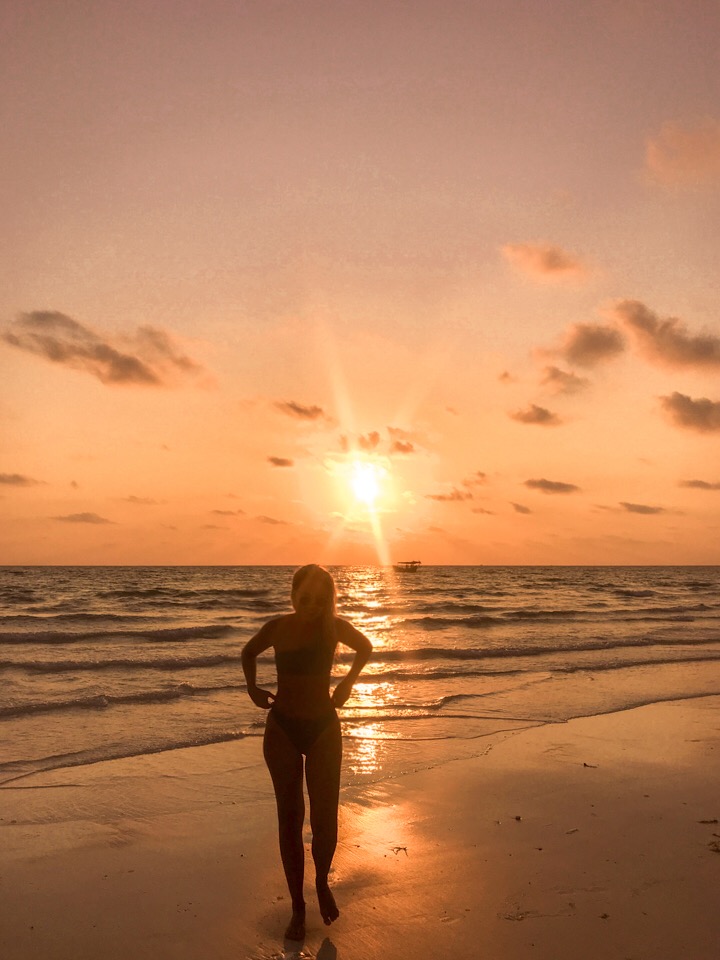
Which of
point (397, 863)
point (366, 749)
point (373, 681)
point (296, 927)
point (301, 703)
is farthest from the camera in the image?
point (373, 681)

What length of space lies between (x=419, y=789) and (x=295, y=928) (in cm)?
366

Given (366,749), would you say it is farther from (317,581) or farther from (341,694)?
(317,581)

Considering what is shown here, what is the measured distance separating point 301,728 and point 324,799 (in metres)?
0.51

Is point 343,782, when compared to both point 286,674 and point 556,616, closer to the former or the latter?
point 286,674

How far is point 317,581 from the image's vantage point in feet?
16.2

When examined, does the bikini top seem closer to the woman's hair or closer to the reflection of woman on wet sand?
the reflection of woman on wet sand

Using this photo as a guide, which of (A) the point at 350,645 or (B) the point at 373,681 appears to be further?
(B) the point at 373,681

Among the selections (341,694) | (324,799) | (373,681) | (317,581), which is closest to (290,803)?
(324,799)

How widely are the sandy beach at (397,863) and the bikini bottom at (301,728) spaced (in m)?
1.17

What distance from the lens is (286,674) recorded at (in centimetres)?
494

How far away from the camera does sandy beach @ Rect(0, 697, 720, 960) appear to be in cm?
479

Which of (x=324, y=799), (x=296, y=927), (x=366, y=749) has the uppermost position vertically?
(x=324, y=799)

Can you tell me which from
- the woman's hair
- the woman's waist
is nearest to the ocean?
the woman's waist

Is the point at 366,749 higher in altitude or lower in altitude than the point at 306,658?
lower
